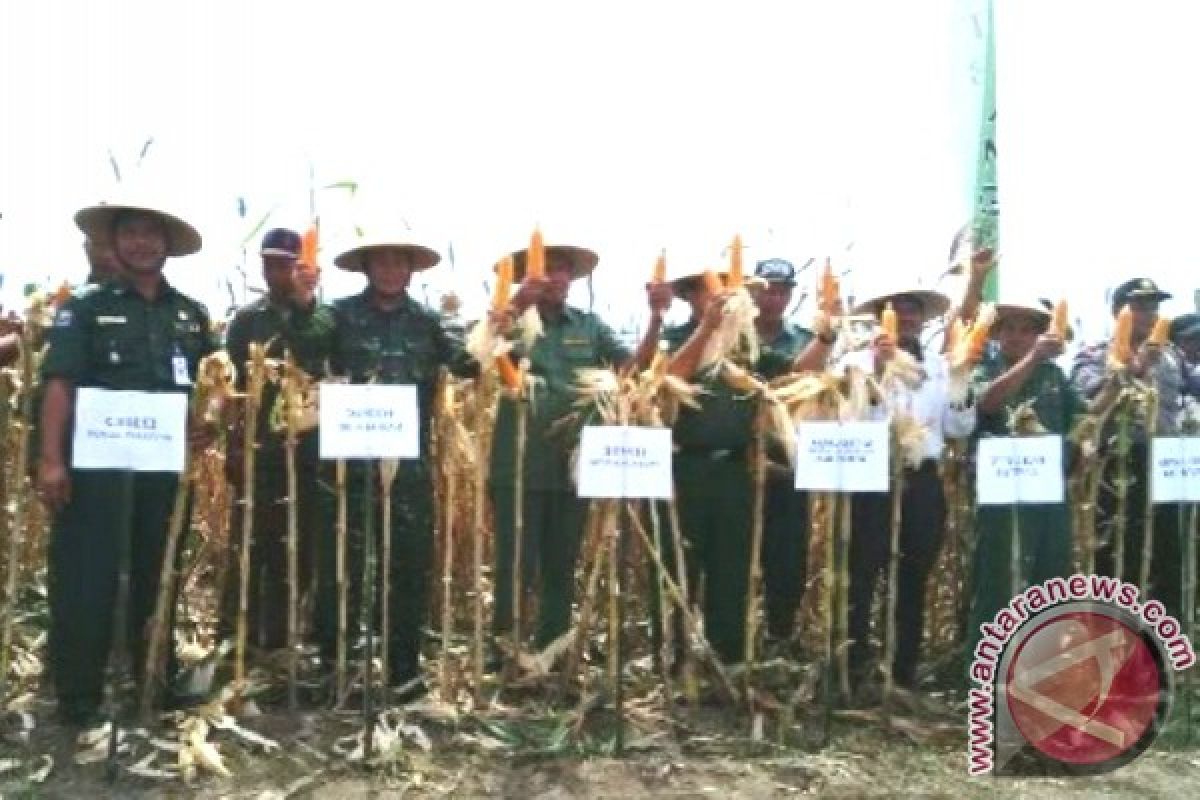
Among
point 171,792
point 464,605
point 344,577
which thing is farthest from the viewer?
point 464,605

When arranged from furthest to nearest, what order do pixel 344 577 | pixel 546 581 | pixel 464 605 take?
pixel 464 605, pixel 546 581, pixel 344 577

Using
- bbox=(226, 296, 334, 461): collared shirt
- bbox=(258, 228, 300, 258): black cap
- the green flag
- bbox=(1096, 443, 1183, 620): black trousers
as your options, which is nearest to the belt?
bbox=(226, 296, 334, 461): collared shirt

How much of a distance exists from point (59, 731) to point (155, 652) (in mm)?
474

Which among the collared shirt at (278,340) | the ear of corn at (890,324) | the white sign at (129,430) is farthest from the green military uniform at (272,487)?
the ear of corn at (890,324)

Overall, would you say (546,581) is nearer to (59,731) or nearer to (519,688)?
(519,688)

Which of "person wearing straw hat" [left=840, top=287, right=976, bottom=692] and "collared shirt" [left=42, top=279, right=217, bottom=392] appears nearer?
"collared shirt" [left=42, top=279, right=217, bottom=392]

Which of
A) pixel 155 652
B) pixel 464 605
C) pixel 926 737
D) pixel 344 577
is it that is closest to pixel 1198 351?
pixel 926 737

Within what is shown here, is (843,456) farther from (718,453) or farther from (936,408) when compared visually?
(936,408)

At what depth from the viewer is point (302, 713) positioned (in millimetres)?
4898

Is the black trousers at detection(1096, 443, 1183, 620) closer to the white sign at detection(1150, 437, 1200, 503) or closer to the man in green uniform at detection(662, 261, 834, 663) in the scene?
the white sign at detection(1150, 437, 1200, 503)

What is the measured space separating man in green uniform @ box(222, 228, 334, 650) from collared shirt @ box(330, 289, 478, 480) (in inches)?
3.5

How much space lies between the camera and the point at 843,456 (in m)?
4.80

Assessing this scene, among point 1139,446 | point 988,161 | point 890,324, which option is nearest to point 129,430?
point 890,324

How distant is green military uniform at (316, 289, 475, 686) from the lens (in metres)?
5.01
